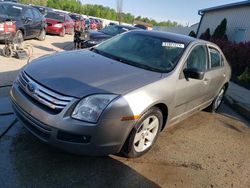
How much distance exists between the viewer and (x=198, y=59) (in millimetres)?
5527

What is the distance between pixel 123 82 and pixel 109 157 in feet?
3.31

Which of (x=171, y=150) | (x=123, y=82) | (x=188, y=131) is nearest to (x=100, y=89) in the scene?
(x=123, y=82)

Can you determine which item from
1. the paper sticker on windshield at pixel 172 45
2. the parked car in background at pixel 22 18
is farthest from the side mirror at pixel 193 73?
the parked car in background at pixel 22 18

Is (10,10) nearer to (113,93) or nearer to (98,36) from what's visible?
(98,36)

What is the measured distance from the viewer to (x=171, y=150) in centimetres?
484

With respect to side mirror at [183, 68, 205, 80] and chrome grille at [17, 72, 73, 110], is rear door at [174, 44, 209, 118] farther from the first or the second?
chrome grille at [17, 72, 73, 110]

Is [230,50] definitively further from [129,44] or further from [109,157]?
[109,157]

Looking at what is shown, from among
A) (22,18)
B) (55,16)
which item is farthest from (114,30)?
(55,16)

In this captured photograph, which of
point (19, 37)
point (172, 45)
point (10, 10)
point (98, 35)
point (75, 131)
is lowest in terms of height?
point (19, 37)

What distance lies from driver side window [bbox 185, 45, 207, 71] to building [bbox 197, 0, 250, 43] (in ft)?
39.8

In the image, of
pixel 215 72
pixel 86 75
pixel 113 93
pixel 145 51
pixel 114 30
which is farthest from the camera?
pixel 114 30

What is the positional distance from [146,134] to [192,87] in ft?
4.15

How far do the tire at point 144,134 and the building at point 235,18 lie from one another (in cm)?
1391

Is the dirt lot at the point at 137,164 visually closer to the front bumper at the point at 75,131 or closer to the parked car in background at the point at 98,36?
the front bumper at the point at 75,131
